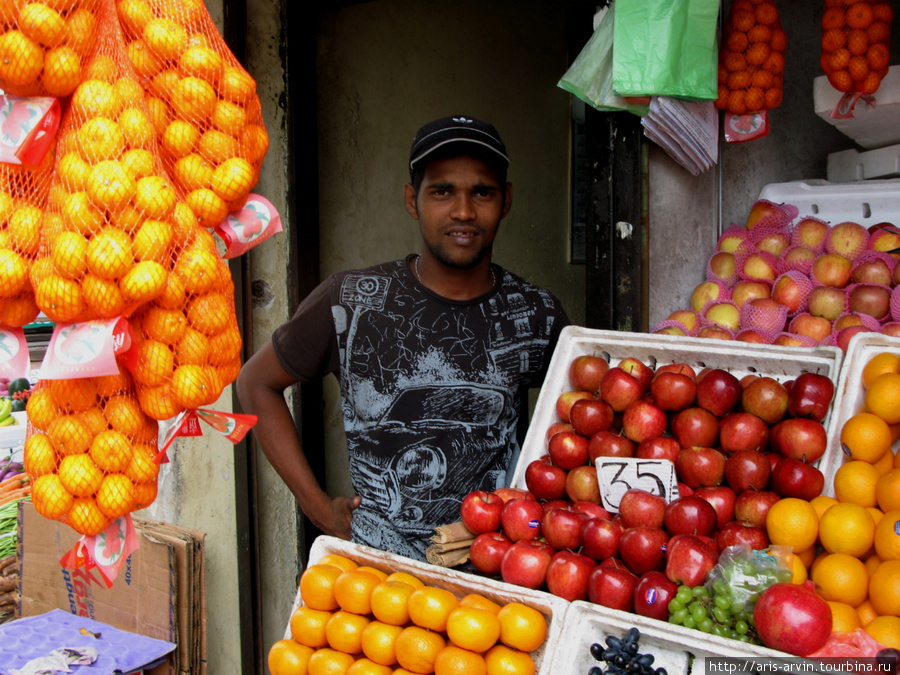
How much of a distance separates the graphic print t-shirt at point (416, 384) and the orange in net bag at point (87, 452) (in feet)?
3.36

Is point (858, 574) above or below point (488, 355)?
below

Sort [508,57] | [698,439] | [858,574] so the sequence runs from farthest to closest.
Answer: [508,57]
[698,439]
[858,574]

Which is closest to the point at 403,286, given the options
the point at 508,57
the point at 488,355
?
the point at 488,355

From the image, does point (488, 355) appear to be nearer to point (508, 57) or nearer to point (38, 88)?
point (38, 88)

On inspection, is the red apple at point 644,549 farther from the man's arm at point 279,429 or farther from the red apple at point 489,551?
the man's arm at point 279,429

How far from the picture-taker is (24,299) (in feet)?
4.51

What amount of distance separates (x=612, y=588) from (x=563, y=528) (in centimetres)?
23

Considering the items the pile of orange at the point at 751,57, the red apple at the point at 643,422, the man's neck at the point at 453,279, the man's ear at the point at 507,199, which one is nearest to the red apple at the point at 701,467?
the red apple at the point at 643,422

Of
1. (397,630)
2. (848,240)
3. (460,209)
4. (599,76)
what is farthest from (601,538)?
(848,240)

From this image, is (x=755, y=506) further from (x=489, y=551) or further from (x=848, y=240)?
(x=848, y=240)

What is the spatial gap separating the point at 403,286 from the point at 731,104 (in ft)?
5.36

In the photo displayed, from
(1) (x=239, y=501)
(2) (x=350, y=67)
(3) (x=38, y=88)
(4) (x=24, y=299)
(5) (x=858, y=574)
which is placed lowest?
(1) (x=239, y=501)

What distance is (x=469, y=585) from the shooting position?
168 centimetres

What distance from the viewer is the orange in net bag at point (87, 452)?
1366 millimetres
